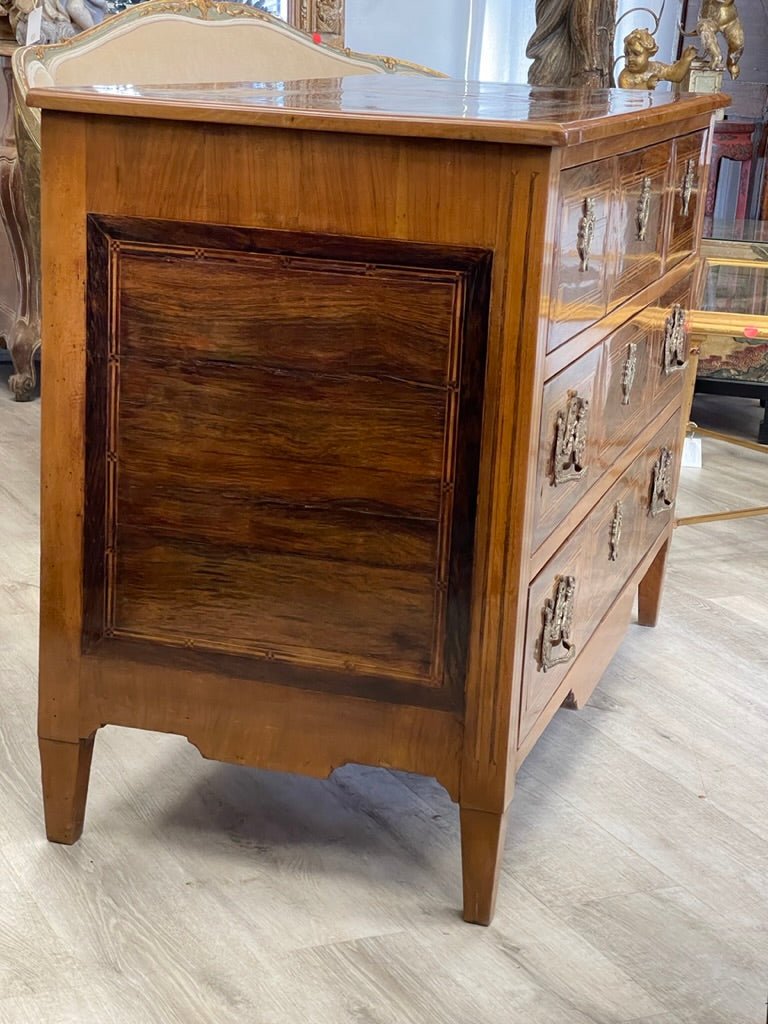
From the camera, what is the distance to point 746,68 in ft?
21.4

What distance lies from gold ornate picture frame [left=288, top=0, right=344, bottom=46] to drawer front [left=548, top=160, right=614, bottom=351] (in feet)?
12.8

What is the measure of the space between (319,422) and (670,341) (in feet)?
3.52

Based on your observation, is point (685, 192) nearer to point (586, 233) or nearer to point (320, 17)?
point (586, 233)

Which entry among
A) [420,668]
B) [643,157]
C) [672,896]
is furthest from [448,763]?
[643,157]

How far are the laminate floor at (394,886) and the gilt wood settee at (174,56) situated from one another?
155 cm

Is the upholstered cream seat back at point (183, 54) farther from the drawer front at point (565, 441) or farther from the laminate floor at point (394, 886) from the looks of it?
the drawer front at point (565, 441)

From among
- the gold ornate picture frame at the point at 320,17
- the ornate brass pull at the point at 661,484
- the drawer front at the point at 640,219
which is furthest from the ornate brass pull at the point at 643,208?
the gold ornate picture frame at the point at 320,17

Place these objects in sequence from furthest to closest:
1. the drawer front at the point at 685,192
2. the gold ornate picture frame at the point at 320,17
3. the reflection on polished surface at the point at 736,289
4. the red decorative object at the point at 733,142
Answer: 1. the red decorative object at the point at 733,142
2. the gold ornate picture frame at the point at 320,17
3. the reflection on polished surface at the point at 736,289
4. the drawer front at the point at 685,192

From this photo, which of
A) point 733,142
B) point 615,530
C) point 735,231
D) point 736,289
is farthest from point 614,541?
point 733,142

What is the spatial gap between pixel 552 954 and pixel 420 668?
398 millimetres

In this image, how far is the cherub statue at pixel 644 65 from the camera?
14.3 ft

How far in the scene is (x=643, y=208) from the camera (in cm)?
213

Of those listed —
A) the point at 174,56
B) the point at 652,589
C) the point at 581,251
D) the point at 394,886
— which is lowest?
the point at 394,886

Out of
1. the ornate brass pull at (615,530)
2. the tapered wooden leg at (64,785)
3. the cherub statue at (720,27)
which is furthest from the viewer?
the cherub statue at (720,27)
